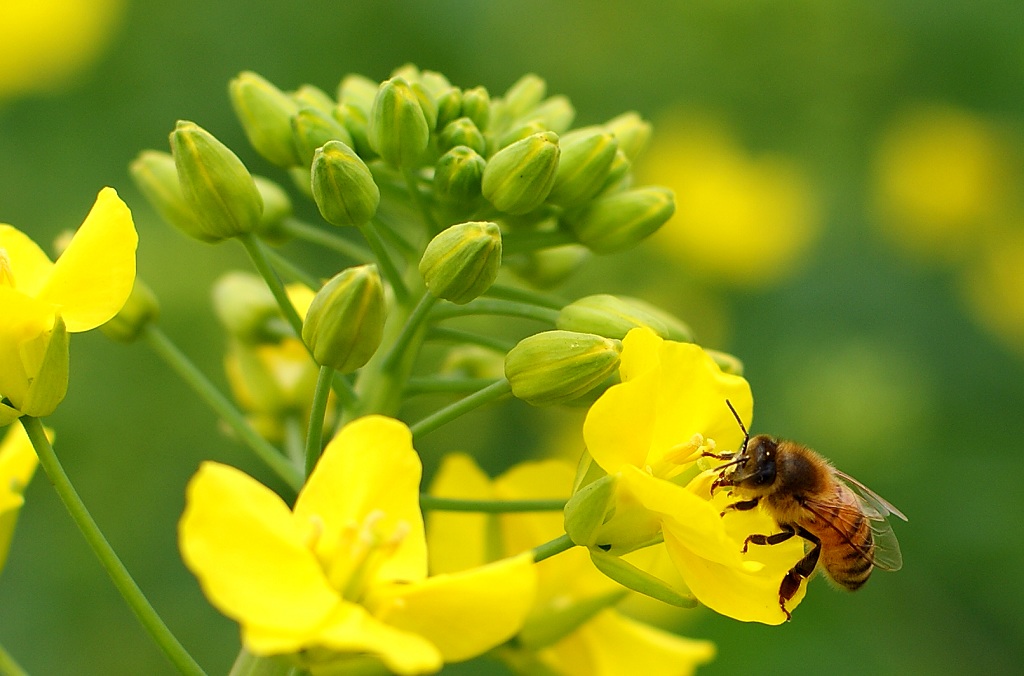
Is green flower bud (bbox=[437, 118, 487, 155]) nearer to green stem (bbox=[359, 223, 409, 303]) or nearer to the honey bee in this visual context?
green stem (bbox=[359, 223, 409, 303])

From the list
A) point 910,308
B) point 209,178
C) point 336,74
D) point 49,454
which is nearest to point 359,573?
point 49,454

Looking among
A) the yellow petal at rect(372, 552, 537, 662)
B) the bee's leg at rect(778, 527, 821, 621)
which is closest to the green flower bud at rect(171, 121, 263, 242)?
the yellow petal at rect(372, 552, 537, 662)

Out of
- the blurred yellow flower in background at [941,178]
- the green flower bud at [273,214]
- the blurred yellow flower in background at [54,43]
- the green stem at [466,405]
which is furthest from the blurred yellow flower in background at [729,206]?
the green stem at [466,405]

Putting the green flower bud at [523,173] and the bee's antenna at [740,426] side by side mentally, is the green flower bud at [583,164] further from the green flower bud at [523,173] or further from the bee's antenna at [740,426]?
the bee's antenna at [740,426]

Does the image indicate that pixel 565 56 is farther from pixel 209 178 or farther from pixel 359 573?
pixel 359 573

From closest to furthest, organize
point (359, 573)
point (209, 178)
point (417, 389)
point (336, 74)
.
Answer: point (359, 573) → point (209, 178) → point (417, 389) → point (336, 74)

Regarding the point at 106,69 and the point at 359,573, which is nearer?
the point at 359,573
